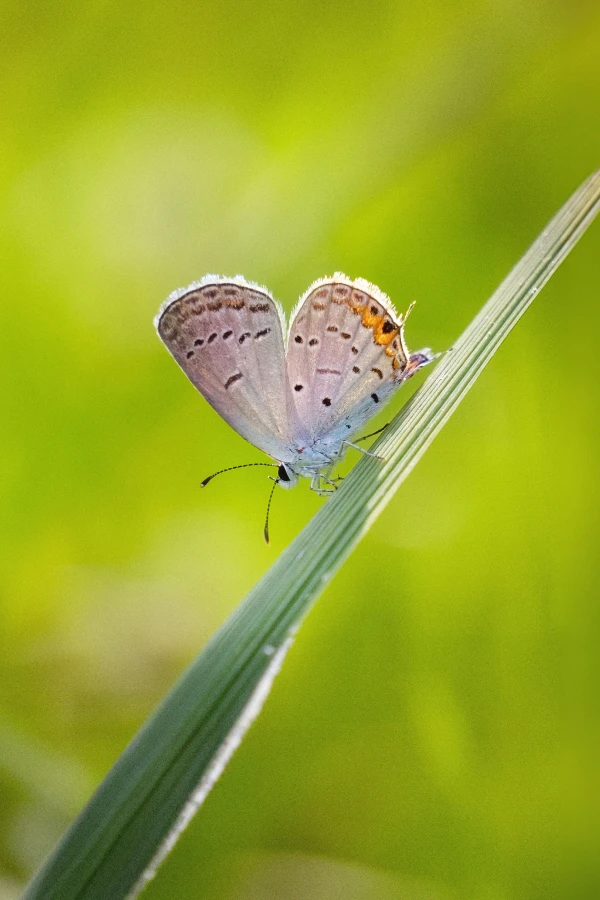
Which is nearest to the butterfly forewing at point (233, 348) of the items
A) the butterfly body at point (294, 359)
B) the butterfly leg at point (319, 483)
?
the butterfly body at point (294, 359)

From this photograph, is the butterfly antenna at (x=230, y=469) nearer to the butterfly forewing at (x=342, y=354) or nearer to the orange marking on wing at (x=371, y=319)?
the butterfly forewing at (x=342, y=354)

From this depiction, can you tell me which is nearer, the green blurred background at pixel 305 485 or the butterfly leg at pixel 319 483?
the green blurred background at pixel 305 485

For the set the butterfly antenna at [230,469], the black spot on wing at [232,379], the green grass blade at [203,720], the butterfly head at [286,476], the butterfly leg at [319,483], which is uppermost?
the black spot on wing at [232,379]

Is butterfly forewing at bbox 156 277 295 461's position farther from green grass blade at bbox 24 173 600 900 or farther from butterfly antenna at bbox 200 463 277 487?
green grass blade at bbox 24 173 600 900

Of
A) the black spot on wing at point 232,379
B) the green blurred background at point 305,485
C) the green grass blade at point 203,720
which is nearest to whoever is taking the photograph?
the green grass blade at point 203,720

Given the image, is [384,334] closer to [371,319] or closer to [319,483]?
[371,319]

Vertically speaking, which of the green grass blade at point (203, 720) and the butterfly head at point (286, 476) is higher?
the green grass blade at point (203, 720)
